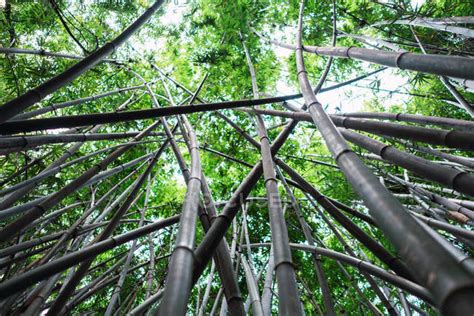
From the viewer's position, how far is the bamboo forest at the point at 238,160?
1.34 metres

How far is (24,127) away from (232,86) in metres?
4.03

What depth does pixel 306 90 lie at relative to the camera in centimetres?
188

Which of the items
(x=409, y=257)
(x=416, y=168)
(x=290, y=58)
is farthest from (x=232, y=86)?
(x=409, y=257)

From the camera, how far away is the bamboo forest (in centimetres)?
134

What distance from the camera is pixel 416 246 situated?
0.77 m

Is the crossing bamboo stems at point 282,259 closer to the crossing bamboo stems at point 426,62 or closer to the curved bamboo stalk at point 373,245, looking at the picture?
the curved bamboo stalk at point 373,245

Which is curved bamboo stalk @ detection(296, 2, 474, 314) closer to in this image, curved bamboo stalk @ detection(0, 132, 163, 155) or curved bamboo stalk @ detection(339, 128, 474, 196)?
curved bamboo stalk @ detection(339, 128, 474, 196)

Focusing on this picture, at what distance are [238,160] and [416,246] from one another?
2331 millimetres

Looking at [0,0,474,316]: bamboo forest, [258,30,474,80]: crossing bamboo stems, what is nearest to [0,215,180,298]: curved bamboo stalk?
[0,0,474,316]: bamboo forest

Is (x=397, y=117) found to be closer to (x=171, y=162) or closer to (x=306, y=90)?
(x=306, y=90)

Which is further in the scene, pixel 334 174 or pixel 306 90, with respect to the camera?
pixel 334 174

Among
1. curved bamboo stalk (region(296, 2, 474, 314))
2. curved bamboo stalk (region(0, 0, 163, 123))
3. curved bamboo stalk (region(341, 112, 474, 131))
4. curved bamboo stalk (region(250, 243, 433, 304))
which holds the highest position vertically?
curved bamboo stalk (region(341, 112, 474, 131))

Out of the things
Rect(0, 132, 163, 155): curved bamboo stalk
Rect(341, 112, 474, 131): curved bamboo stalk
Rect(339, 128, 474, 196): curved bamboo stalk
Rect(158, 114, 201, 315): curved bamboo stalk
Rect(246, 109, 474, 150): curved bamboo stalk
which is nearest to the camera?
Rect(158, 114, 201, 315): curved bamboo stalk

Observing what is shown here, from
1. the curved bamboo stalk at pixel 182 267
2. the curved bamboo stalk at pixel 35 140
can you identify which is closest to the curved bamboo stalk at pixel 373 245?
the curved bamboo stalk at pixel 182 267
